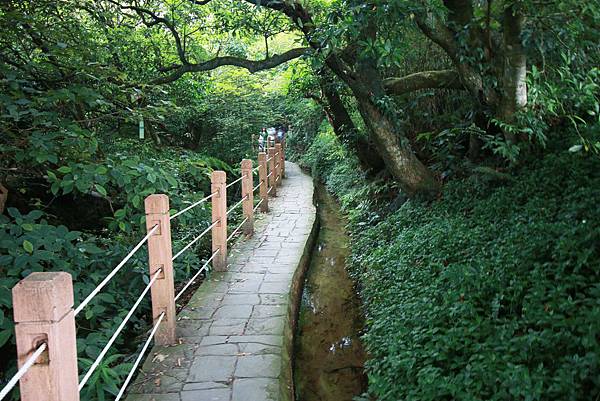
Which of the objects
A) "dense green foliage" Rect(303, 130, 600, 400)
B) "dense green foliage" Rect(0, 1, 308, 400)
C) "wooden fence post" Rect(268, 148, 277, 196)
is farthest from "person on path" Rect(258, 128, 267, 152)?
"dense green foliage" Rect(303, 130, 600, 400)

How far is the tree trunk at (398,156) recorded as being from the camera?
6.16 metres

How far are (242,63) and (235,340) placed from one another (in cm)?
395

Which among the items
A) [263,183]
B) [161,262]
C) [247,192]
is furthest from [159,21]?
[161,262]

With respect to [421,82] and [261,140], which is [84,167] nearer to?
[421,82]

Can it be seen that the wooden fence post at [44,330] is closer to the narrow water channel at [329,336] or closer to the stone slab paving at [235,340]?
the stone slab paving at [235,340]

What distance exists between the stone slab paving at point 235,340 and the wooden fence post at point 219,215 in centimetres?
17

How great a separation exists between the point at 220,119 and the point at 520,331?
388 inches

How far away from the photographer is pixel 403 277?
4852 mm

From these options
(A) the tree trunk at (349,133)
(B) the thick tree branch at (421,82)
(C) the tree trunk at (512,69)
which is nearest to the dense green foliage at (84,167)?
(A) the tree trunk at (349,133)

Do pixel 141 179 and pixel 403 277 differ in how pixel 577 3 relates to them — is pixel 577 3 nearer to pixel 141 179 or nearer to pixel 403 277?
pixel 403 277

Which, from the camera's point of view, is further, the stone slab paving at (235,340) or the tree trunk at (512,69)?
the tree trunk at (512,69)

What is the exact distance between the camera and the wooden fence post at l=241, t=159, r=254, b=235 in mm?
7070

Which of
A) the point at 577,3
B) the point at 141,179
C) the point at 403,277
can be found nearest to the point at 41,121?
the point at 141,179

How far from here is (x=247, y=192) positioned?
7156 millimetres
